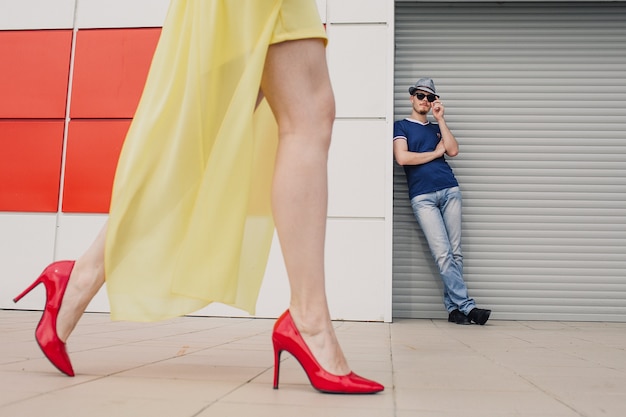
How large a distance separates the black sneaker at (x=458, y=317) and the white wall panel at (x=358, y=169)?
70cm

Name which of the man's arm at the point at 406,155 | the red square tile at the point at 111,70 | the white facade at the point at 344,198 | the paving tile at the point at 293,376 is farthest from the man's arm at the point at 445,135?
the red square tile at the point at 111,70

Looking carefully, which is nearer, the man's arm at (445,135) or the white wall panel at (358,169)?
the white wall panel at (358,169)

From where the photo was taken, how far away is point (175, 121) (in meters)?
1.19

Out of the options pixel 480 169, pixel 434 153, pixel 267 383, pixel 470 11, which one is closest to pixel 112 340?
pixel 267 383

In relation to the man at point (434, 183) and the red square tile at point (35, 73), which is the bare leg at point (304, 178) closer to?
the man at point (434, 183)

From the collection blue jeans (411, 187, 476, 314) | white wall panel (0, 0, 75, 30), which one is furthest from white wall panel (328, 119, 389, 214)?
white wall panel (0, 0, 75, 30)

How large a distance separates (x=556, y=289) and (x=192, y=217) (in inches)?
115

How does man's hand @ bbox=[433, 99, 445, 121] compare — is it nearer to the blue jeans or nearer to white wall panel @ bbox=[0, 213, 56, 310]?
the blue jeans

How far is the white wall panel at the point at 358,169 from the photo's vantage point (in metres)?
3.12

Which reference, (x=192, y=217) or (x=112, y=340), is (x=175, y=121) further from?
(x=112, y=340)

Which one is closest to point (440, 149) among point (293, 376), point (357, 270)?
point (357, 270)

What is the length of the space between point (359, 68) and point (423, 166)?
27.6 inches

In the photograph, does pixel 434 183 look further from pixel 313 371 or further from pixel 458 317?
pixel 313 371

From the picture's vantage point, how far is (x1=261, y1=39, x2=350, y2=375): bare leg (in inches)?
43.9
